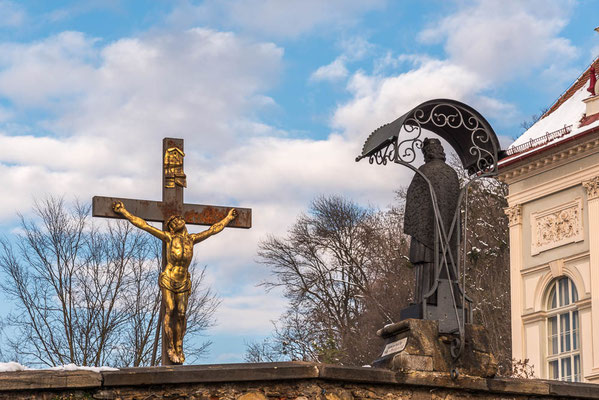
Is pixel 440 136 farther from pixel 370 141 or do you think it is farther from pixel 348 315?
pixel 348 315

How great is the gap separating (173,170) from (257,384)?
14.0 feet

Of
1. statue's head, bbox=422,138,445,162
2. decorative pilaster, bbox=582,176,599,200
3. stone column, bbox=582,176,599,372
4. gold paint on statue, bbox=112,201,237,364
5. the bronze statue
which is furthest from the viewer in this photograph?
decorative pilaster, bbox=582,176,599,200

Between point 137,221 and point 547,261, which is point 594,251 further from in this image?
point 137,221

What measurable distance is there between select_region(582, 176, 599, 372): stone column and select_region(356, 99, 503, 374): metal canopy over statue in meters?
15.9

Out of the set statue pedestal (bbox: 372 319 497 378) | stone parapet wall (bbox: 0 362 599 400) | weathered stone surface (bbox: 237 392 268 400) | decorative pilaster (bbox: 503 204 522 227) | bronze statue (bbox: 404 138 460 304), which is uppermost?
decorative pilaster (bbox: 503 204 522 227)

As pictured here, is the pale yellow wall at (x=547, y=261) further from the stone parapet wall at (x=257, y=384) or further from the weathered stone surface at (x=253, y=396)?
the weathered stone surface at (x=253, y=396)

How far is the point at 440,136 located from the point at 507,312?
2468 centimetres

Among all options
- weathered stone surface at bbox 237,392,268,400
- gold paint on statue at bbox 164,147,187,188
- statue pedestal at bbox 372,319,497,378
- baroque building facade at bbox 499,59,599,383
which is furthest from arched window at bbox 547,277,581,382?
weathered stone surface at bbox 237,392,268,400

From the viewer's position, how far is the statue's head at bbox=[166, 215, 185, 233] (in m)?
14.8

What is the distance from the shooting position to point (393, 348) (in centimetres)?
1275

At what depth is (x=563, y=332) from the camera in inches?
1199

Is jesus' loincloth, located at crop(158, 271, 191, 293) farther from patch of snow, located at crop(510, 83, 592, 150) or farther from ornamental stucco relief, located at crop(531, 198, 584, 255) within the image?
patch of snow, located at crop(510, 83, 592, 150)

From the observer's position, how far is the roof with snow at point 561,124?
30469mm

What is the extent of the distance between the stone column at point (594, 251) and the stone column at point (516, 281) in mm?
2735
